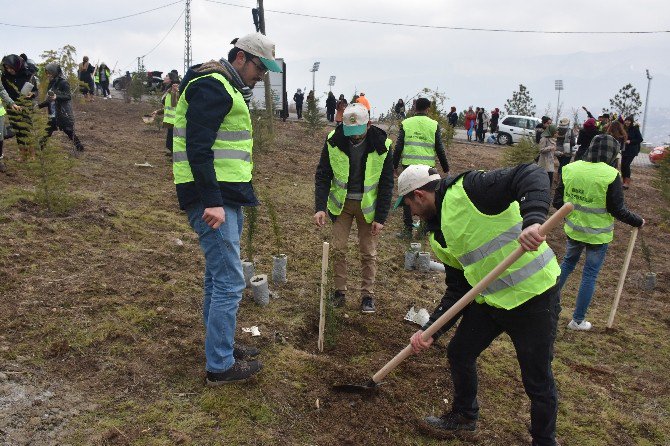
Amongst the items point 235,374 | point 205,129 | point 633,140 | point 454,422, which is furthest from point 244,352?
point 633,140

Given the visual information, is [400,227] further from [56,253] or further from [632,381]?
[56,253]

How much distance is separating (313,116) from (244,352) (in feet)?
42.3

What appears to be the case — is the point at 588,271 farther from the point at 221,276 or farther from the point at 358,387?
the point at 221,276

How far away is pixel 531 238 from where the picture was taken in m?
2.45

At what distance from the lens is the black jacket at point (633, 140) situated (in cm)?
1304

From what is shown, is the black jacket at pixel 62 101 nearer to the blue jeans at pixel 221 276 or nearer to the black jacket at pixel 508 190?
the blue jeans at pixel 221 276

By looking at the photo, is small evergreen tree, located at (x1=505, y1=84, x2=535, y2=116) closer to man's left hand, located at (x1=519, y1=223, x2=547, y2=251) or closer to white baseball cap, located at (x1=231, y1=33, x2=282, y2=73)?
white baseball cap, located at (x1=231, y1=33, x2=282, y2=73)

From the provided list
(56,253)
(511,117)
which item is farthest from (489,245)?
(511,117)

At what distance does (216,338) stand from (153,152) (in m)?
8.85

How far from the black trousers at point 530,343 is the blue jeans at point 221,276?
1365 mm

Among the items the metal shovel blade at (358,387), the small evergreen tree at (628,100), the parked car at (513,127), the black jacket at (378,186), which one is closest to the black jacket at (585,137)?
the black jacket at (378,186)

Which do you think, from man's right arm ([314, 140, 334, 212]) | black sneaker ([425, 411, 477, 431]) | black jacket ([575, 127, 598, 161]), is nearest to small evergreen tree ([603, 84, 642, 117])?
black jacket ([575, 127, 598, 161])

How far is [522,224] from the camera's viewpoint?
2.59 m

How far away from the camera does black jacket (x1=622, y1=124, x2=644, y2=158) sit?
13039mm
